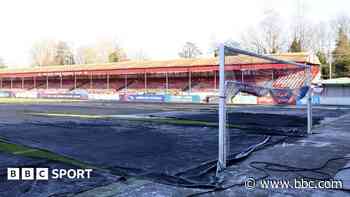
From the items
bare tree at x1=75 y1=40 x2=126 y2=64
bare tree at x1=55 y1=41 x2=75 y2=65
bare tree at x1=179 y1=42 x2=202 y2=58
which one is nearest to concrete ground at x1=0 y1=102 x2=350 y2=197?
bare tree at x1=179 y1=42 x2=202 y2=58

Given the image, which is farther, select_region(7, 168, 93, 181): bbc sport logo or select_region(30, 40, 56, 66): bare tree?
select_region(30, 40, 56, 66): bare tree

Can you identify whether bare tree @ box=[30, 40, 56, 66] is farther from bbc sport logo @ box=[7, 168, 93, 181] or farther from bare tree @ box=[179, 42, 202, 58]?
bbc sport logo @ box=[7, 168, 93, 181]

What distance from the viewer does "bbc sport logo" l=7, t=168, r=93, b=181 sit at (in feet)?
19.9

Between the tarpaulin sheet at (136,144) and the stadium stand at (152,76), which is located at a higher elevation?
the stadium stand at (152,76)

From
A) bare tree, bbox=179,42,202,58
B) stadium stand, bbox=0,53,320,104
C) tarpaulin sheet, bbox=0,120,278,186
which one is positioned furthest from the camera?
bare tree, bbox=179,42,202,58

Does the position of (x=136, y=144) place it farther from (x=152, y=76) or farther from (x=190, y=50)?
(x=190, y=50)

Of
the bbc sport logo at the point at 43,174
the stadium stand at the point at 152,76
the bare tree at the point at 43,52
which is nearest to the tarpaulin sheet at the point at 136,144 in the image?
the bbc sport logo at the point at 43,174

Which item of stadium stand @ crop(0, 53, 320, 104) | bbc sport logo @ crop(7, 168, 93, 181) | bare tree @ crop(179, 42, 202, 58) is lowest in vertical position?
bbc sport logo @ crop(7, 168, 93, 181)

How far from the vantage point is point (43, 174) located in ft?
20.5

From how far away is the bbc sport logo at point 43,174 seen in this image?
6074 mm

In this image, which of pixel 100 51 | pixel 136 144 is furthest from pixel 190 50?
pixel 136 144

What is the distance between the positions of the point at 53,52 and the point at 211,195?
108 metres

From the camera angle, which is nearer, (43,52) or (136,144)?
(136,144)

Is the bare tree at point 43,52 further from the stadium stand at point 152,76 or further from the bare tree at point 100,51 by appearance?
the stadium stand at point 152,76
